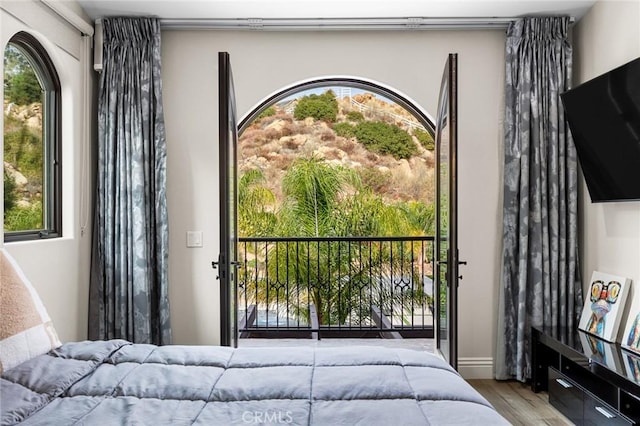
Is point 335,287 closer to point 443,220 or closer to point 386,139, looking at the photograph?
point 443,220

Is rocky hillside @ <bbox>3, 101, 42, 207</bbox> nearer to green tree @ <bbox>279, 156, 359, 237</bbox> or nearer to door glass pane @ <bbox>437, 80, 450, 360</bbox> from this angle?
door glass pane @ <bbox>437, 80, 450, 360</bbox>

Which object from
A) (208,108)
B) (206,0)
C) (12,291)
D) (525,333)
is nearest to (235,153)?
(208,108)

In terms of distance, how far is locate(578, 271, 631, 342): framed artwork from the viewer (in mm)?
2943

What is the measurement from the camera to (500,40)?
3609 mm

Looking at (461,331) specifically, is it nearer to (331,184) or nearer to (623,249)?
(623,249)

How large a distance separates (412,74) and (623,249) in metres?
1.75

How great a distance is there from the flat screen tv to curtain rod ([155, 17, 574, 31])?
783mm

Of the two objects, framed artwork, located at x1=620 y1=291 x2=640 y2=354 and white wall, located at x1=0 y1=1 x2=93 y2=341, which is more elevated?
white wall, located at x1=0 y1=1 x2=93 y2=341

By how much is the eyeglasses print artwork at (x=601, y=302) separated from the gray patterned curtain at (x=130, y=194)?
267 centimetres

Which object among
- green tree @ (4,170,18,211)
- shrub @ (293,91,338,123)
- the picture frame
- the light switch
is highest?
shrub @ (293,91,338,123)

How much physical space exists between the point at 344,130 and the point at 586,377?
597cm

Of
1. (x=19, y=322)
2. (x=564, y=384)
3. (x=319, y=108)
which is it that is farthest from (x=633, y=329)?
(x=319, y=108)

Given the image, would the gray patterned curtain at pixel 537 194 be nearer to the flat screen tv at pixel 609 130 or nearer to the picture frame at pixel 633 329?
the flat screen tv at pixel 609 130

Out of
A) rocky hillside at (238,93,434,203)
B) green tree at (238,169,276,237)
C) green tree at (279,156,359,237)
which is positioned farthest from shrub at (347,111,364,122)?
green tree at (238,169,276,237)
